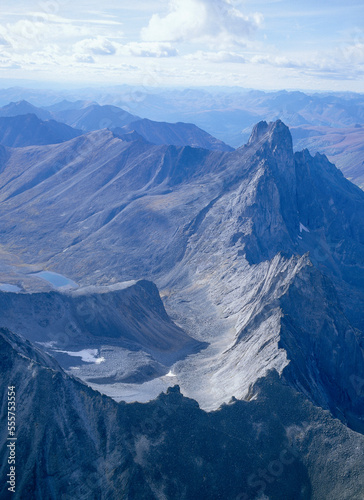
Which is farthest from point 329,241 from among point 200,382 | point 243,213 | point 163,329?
point 200,382

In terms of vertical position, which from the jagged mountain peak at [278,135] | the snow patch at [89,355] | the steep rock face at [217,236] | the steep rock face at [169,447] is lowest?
the steep rock face at [169,447]

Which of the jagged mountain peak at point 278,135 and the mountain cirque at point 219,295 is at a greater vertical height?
the jagged mountain peak at point 278,135

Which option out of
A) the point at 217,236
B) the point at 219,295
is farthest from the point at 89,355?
the point at 217,236

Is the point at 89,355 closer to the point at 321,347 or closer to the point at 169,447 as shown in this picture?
the point at 169,447

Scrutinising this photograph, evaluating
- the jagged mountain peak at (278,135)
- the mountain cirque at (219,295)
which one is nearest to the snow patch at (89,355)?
the mountain cirque at (219,295)

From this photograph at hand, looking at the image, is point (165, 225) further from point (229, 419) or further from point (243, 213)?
point (229, 419)

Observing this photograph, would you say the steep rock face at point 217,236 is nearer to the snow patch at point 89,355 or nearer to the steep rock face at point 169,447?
the steep rock face at point 169,447
